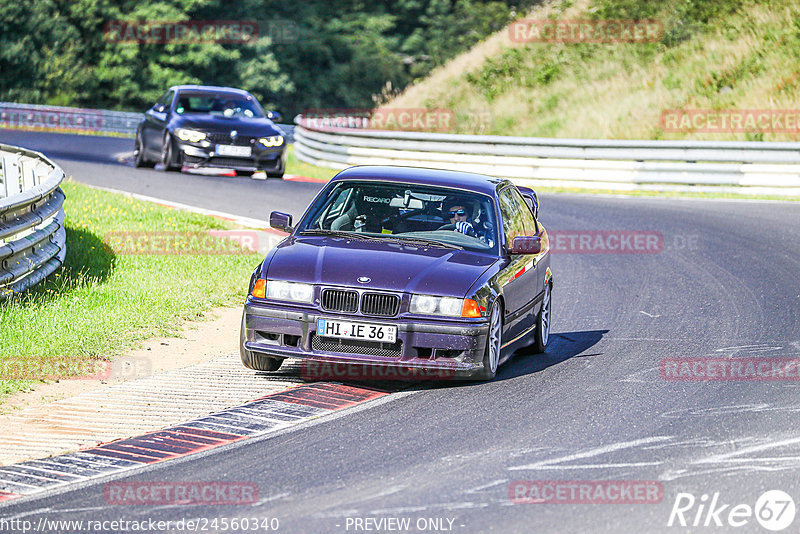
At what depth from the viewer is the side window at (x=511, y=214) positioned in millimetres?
9977

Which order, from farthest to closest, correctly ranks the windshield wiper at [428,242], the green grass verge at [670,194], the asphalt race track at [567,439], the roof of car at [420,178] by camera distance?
the green grass verge at [670,194] → the roof of car at [420,178] → the windshield wiper at [428,242] → the asphalt race track at [567,439]

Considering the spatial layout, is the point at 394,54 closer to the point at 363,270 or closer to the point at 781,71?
the point at 781,71

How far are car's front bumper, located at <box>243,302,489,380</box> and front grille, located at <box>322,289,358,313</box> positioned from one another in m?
0.05

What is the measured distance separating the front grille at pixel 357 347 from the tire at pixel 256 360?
0.63m

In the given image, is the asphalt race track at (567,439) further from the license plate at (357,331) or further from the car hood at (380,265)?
the car hood at (380,265)

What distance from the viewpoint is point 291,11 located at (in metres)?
63.9

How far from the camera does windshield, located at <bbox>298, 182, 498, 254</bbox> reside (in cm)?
961

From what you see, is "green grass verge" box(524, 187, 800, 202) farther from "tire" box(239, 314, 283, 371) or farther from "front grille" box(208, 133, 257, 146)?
"tire" box(239, 314, 283, 371)

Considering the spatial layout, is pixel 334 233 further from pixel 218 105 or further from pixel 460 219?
pixel 218 105

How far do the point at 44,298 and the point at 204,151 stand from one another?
39.0ft

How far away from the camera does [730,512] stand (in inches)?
235

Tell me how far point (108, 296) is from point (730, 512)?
7.33 m

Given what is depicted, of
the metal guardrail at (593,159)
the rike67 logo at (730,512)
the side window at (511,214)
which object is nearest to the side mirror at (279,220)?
the side window at (511,214)

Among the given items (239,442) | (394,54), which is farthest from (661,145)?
(394,54)
